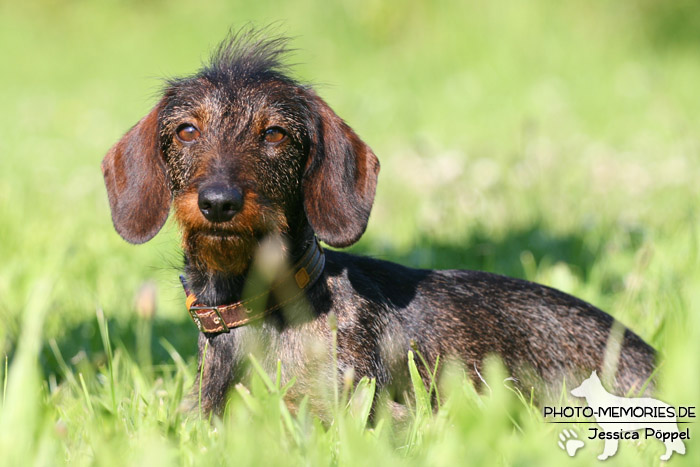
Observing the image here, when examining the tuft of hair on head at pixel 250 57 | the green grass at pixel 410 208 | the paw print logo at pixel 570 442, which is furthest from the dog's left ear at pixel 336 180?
the paw print logo at pixel 570 442

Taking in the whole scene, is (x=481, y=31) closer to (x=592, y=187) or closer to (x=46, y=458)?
(x=592, y=187)

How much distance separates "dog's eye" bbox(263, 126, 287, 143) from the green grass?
1.71 feet

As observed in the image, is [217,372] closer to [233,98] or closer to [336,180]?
[336,180]

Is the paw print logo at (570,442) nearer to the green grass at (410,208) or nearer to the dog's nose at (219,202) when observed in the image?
the green grass at (410,208)

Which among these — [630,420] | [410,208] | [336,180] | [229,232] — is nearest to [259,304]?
[229,232]

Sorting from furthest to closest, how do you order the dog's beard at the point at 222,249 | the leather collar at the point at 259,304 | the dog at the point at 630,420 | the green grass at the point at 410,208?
the leather collar at the point at 259,304, the dog's beard at the point at 222,249, the dog at the point at 630,420, the green grass at the point at 410,208

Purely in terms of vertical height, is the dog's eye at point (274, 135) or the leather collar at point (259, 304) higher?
the dog's eye at point (274, 135)

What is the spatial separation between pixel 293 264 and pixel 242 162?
0.43m

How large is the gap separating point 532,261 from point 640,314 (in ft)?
2.55

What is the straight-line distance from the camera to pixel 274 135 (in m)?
2.82

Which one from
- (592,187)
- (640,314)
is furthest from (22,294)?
(592,187)

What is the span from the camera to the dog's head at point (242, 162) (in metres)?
2.58

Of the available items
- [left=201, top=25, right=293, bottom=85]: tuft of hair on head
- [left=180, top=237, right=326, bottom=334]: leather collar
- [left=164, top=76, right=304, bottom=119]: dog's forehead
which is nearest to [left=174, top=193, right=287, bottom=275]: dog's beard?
[left=180, top=237, right=326, bottom=334]: leather collar

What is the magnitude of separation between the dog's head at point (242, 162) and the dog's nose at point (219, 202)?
53mm
